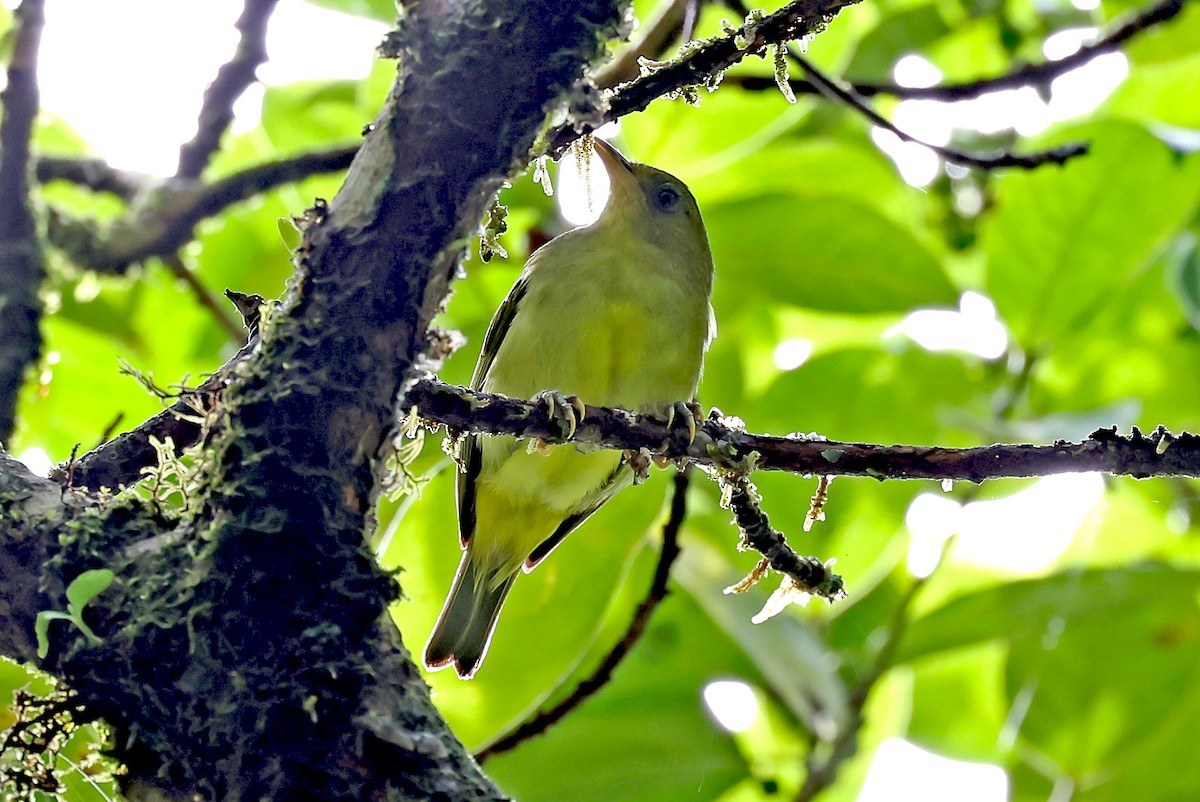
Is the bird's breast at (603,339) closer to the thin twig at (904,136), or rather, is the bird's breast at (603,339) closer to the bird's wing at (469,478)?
the bird's wing at (469,478)

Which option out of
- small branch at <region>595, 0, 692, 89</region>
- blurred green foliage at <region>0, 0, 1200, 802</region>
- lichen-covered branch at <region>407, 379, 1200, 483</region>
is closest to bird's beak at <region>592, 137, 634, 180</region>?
blurred green foliage at <region>0, 0, 1200, 802</region>

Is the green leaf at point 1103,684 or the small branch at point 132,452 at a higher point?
the green leaf at point 1103,684

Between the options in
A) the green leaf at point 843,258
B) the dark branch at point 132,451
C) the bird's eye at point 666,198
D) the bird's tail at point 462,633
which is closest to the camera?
the dark branch at point 132,451

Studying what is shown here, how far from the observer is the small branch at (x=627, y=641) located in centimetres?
259

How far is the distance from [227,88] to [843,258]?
6.95 ft

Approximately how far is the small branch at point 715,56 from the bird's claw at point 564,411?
1.32ft

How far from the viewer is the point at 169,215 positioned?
12.7ft

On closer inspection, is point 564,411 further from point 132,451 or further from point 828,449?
point 132,451

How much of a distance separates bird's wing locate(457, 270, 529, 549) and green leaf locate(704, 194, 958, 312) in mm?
732

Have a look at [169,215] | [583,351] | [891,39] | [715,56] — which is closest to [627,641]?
[583,351]

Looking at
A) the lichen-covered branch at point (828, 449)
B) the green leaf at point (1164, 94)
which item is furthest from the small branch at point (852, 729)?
the green leaf at point (1164, 94)

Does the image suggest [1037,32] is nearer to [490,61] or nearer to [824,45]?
[824,45]

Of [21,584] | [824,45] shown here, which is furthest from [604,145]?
[21,584]

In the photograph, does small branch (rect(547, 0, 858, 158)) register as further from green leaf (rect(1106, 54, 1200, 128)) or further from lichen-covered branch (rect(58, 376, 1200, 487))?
green leaf (rect(1106, 54, 1200, 128))
